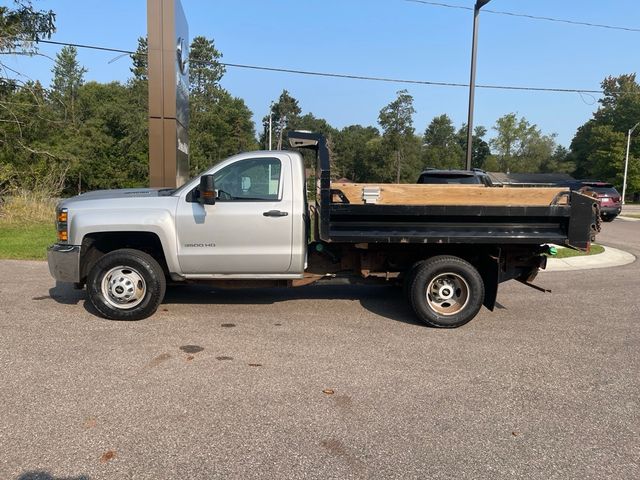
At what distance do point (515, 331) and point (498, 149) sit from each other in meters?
89.5

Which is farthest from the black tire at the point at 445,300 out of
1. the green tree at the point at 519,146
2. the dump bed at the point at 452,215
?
the green tree at the point at 519,146

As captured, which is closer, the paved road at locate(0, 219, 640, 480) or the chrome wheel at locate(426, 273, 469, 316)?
the paved road at locate(0, 219, 640, 480)

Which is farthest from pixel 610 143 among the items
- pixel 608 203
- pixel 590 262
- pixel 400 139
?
pixel 590 262

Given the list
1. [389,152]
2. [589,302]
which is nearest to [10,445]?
[589,302]

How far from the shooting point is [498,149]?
3511 inches

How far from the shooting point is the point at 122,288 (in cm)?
595

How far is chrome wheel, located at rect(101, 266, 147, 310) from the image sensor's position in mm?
5945

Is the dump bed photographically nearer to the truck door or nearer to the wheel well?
the truck door

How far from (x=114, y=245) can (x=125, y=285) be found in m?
0.66

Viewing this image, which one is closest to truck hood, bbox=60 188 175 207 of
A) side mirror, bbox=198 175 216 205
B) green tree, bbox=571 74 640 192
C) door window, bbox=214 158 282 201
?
side mirror, bbox=198 175 216 205

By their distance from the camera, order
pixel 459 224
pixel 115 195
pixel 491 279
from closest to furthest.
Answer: pixel 459 224 → pixel 491 279 → pixel 115 195

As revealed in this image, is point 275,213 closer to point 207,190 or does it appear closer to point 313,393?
point 207,190

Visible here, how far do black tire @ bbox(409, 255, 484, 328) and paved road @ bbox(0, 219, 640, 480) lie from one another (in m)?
0.18

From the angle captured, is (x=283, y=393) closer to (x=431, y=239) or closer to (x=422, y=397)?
(x=422, y=397)
